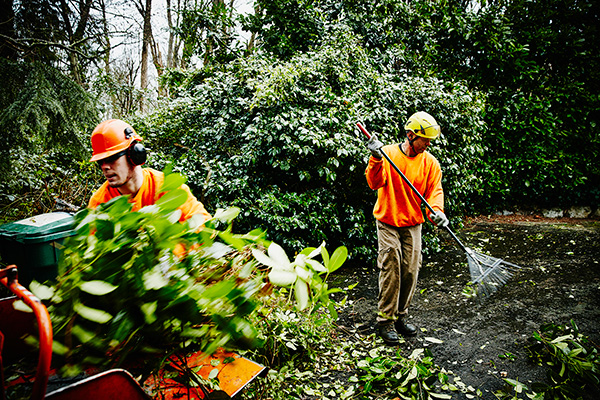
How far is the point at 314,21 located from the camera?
687 centimetres

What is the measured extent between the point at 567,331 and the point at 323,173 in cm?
336

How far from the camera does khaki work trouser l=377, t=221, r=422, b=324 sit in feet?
11.6

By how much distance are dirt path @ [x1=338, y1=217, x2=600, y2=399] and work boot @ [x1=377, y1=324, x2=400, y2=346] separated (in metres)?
0.16

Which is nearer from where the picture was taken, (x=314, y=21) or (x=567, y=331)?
(x=567, y=331)

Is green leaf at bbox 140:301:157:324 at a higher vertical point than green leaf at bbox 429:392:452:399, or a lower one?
higher

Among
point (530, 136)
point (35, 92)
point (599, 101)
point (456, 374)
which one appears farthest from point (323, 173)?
point (599, 101)

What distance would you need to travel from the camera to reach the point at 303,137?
4738 millimetres

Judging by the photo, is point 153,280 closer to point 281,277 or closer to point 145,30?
point 281,277

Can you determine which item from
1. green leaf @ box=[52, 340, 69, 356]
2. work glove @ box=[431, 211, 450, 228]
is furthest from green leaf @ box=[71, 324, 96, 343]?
work glove @ box=[431, 211, 450, 228]

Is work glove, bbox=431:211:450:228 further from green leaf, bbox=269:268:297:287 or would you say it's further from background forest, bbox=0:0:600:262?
green leaf, bbox=269:268:297:287

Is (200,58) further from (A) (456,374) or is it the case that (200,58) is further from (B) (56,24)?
(A) (456,374)

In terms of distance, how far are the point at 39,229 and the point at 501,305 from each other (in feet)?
16.6

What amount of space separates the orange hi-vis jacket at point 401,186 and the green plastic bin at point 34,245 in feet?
9.00

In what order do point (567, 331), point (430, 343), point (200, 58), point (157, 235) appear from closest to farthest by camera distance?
point (157, 235), point (567, 331), point (430, 343), point (200, 58)
